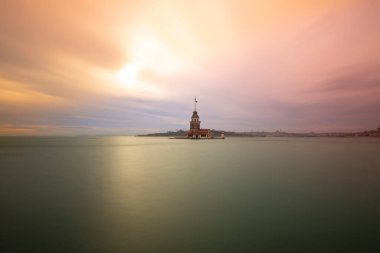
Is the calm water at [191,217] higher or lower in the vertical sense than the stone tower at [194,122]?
lower

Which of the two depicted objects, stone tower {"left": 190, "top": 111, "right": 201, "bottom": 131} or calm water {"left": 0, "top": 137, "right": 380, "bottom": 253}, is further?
stone tower {"left": 190, "top": 111, "right": 201, "bottom": 131}

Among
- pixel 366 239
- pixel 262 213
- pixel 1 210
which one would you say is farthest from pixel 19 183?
pixel 366 239

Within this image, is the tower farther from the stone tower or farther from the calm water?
the calm water

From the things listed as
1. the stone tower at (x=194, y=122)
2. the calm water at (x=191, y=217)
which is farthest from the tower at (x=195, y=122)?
the calm water at (x=191, y=217)

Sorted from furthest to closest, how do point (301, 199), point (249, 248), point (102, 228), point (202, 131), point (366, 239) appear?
point (202, 131)
point (301, 199)
point (102, 228)
point (366, 239)
point (249, 248)

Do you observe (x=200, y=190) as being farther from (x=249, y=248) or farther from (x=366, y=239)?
(x=366, y=239)

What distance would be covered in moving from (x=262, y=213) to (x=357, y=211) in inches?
252

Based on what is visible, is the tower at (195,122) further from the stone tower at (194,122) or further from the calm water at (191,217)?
the calm water at (191,217)

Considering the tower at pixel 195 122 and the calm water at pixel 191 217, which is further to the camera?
the tower at pixel 195 122

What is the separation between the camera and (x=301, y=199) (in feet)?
58.9

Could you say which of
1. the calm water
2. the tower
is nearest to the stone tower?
the tower

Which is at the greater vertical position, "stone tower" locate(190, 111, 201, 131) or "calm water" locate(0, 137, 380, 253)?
"stone tower" locate(190, 111, 201, 131)

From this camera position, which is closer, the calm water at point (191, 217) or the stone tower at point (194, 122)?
the calm water at point (191, 217)

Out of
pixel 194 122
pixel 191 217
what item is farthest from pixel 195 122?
pixel 191 217
